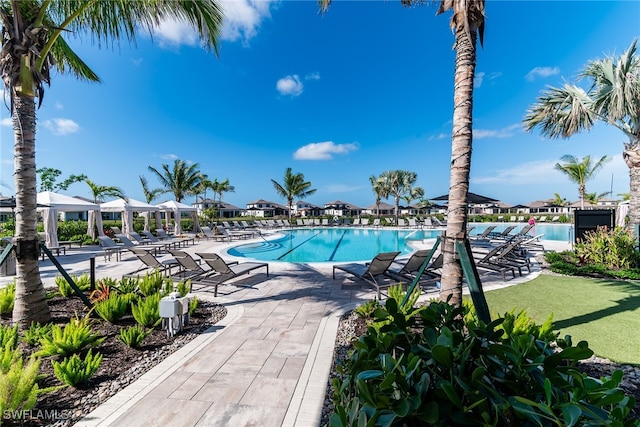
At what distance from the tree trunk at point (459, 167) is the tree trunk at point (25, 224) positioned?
236 inches

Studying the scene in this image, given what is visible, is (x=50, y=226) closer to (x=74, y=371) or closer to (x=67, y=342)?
(x=67, y=342)

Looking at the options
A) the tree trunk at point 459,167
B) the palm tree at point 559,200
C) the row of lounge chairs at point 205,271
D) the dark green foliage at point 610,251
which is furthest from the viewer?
the palm tree at point 559,200

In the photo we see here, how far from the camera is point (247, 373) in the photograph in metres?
3.16

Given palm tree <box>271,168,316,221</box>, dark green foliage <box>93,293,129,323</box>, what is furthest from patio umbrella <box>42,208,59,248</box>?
palm tree <box>271,168,316,221</box>

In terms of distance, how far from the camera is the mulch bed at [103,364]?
8.05 ft

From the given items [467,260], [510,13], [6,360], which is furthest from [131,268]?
[510,13]

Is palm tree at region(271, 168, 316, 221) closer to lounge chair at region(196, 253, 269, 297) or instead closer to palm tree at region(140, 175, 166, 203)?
palm tree at region(140, 175, 166, 203)

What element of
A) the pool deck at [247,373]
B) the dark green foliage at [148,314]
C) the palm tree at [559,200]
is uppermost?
the palm tree at [559,200]

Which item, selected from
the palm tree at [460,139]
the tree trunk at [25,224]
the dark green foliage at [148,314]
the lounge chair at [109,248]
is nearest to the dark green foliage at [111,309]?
the dark green foliage at [148,314]

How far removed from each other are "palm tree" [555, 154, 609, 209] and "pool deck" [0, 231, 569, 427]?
92.5 feet

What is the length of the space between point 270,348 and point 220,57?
5.24m

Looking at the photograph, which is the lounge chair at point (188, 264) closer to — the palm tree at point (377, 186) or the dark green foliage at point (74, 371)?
the dark green foliage at point (74, 371)

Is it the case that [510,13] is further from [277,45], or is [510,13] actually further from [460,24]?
[277,45]

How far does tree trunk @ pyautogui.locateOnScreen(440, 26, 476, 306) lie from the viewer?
3.70 m
